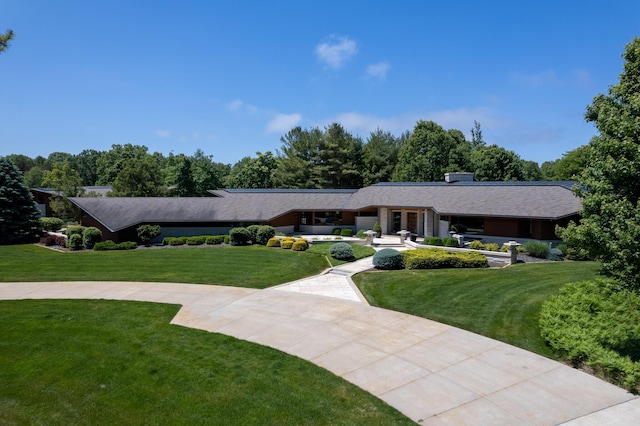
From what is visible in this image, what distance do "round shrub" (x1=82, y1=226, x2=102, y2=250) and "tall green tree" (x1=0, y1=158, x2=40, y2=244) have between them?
943 cm

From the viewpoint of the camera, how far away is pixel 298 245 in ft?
94.2

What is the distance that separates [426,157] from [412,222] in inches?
891

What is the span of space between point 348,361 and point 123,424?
5387 millimetres

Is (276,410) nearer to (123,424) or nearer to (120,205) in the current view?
(123,424)

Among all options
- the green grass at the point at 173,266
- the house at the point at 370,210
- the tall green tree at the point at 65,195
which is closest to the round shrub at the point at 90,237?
the house at the point at 370,210

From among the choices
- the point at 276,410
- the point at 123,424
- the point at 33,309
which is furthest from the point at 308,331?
the point at 33,309

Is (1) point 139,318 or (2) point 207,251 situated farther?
(2) point 207,251

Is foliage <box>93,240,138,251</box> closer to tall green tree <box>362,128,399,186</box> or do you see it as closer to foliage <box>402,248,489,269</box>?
foliage <box>402,248,489,269</box>

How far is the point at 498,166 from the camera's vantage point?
54.9 m

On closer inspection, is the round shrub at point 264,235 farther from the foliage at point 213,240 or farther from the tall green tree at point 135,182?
the tall green tree at point 135,182

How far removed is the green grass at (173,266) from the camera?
802 inches

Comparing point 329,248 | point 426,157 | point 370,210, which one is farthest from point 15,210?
point 426,157

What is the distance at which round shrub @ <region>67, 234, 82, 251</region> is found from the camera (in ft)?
99.1

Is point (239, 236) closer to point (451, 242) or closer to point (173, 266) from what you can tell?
point (173, 266)
